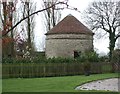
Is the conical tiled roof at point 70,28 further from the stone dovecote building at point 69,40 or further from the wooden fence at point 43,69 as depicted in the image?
the wooden fence at point 43,69

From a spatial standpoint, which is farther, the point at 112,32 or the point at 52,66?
the point at 112,32

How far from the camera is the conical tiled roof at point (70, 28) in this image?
47906 mm

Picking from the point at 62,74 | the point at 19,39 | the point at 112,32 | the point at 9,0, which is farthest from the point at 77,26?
the point at 9,0

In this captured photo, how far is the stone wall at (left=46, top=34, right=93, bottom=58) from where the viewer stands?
47719 mm

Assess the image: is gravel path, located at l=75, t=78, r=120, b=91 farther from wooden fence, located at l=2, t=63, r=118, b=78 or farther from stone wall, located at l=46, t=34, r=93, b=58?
stone wall, located at l=46, t=34, r=93, b=58

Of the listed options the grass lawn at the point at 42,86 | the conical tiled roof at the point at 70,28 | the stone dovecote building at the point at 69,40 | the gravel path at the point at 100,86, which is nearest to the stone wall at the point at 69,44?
the stone dovecote building at the point at 69,40

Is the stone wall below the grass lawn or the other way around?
the other way around

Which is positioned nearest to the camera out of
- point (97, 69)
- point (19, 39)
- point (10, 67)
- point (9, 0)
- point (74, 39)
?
point (9, 0)

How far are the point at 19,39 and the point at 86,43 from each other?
32436mm

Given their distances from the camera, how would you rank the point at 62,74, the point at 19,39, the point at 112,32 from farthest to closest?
the point at 112,32 → the point at 62,74 → the point at 19,39

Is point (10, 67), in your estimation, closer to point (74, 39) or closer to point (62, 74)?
point (62, 74)

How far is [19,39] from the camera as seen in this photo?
16500mm

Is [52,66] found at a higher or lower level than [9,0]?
lower

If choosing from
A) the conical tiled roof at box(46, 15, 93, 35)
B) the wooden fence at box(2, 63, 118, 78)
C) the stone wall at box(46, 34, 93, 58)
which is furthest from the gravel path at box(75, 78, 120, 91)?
the conical tiled roof at box(46, 15, 93, 35)
